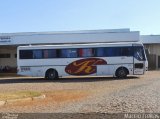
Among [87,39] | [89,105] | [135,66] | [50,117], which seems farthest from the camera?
[87,39]

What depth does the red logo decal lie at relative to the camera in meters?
31.4

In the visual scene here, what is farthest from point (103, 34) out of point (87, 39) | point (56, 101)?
point (56, 101)

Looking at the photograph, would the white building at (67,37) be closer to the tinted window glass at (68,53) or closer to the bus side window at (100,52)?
the tinted window glass at (68,53)

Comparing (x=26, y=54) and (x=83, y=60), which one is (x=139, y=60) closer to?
(x=83, y=60)

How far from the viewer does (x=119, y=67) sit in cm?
3139

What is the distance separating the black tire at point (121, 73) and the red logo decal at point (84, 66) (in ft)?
4.16

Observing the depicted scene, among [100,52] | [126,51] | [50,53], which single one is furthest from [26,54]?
[126,51]

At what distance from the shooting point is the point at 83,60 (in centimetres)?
3161

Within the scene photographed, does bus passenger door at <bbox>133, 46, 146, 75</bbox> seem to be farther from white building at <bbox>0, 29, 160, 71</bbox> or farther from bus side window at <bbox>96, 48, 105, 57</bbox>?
white building at <bbox>0, 29, 160, 71</bbox>

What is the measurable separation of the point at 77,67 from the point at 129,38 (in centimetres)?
1755

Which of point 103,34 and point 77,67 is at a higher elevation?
point 103,34

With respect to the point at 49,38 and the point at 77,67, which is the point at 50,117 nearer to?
the point at 77,67

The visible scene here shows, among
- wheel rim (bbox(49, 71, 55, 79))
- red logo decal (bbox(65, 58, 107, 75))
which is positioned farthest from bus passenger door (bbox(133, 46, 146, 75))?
wheel rim (bbox(49, 71, 55, 79))

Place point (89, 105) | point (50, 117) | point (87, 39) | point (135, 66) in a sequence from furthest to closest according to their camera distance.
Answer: point (87, 39), point (135, 66), point (89, 105), point (50, 117)
